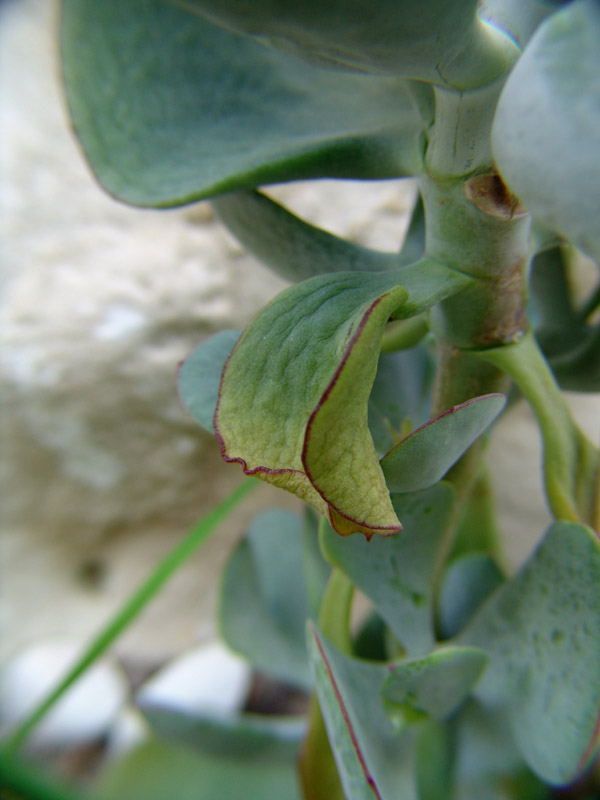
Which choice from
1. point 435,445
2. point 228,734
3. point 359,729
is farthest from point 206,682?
point 435,445

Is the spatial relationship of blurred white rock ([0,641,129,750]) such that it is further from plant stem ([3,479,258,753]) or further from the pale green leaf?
plant stem ([3,479,258,753])

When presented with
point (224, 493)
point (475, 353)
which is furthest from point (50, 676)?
point (475, 353)

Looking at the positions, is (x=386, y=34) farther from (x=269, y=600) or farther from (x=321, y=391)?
(x=269, y=600)

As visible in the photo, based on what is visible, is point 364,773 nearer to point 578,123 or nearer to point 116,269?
point 578,123

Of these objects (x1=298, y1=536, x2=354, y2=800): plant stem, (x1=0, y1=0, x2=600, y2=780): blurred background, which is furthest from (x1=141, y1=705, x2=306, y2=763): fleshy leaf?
(x1=0, y1=0, x2=600, y2=780): blurred background

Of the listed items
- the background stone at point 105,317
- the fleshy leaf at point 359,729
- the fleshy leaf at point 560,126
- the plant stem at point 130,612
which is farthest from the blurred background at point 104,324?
the fleshy leaf at point 560,126

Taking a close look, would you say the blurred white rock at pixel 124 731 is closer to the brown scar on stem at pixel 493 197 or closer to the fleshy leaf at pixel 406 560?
the fleshy leaf at pixel 406 560

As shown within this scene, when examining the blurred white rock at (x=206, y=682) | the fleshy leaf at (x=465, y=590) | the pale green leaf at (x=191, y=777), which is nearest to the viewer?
the fleshy leaf at (x=465, y=590)
